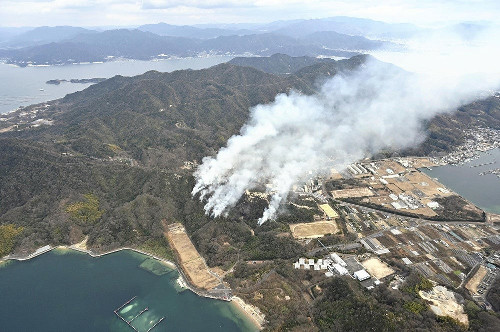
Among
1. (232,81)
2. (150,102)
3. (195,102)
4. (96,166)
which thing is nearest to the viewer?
(96,166)

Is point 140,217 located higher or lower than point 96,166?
lower

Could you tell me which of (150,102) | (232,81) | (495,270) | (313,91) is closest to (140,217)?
(495,270)

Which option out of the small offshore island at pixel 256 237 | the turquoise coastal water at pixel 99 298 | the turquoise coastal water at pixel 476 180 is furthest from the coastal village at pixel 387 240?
the turquoise coastal water at pixel 476 180

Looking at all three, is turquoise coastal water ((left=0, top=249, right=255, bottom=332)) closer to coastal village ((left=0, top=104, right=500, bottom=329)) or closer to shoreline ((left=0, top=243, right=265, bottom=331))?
shoreline ((left=0, top=243, right=265, bottom=331))

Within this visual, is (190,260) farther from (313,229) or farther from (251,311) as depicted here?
(313,229)

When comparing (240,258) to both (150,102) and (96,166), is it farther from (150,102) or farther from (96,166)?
(150,102)

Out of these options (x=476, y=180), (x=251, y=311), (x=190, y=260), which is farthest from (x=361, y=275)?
(x=476, y=180)

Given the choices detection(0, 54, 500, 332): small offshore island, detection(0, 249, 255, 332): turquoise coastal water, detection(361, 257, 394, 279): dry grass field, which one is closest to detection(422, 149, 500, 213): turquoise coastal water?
detection(0, 54, 500, 332): small offshore island
